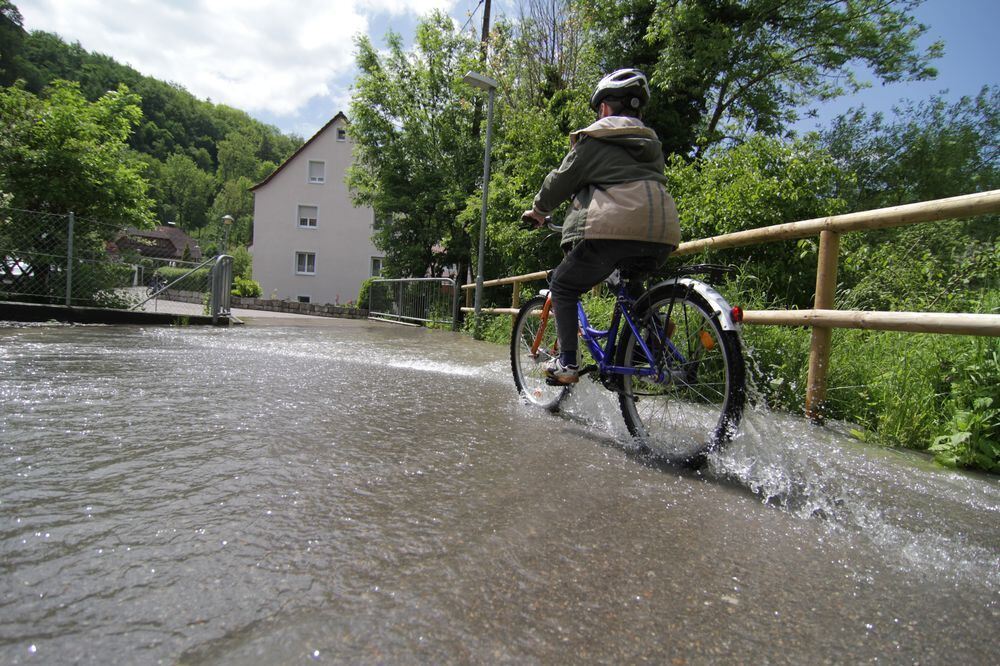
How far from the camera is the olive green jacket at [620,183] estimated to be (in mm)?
2867

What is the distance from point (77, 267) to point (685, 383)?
1091cm

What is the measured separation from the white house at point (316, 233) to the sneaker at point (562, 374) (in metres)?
41.4

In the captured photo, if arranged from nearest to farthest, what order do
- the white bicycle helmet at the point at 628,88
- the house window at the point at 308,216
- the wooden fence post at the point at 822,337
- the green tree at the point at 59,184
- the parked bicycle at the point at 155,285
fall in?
1. the white bicycle helmet at the point at 628,88
2. the wooden fence post at the point at 822,337
3. the green tree at the point at 59,184
4. the parked bicycle at the point at 155,285
5. the house window at the point at 308,216

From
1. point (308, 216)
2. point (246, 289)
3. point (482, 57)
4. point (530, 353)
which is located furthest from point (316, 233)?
point (530, 353)

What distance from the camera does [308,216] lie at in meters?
43.6

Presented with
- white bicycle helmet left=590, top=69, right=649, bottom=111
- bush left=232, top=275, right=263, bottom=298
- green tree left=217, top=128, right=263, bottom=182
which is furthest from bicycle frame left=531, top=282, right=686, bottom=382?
green tree left=217, top=128, right=263, bottom=182

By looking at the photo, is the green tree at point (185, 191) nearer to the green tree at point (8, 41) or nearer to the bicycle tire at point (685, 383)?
the green tree at point (8, 41)

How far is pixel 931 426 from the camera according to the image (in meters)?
3.04

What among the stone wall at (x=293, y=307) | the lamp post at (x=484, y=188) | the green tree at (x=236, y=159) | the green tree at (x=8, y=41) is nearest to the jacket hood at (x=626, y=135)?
the lamp post at (x=484, y=188)

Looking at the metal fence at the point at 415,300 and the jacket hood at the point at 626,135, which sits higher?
the jacket hood at the point at 626,135

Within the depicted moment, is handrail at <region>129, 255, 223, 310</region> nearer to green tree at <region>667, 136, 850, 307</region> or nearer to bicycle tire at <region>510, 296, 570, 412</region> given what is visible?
bicycle tire at <region>510, 296, 570, 412</region>

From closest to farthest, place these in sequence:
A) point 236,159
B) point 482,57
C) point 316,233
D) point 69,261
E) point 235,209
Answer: point 69,261 < point 482,57 < point 316,233 < point 235,209 < point 236,159

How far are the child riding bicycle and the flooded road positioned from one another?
955mm

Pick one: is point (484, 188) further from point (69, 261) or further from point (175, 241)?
point (175, 241)
